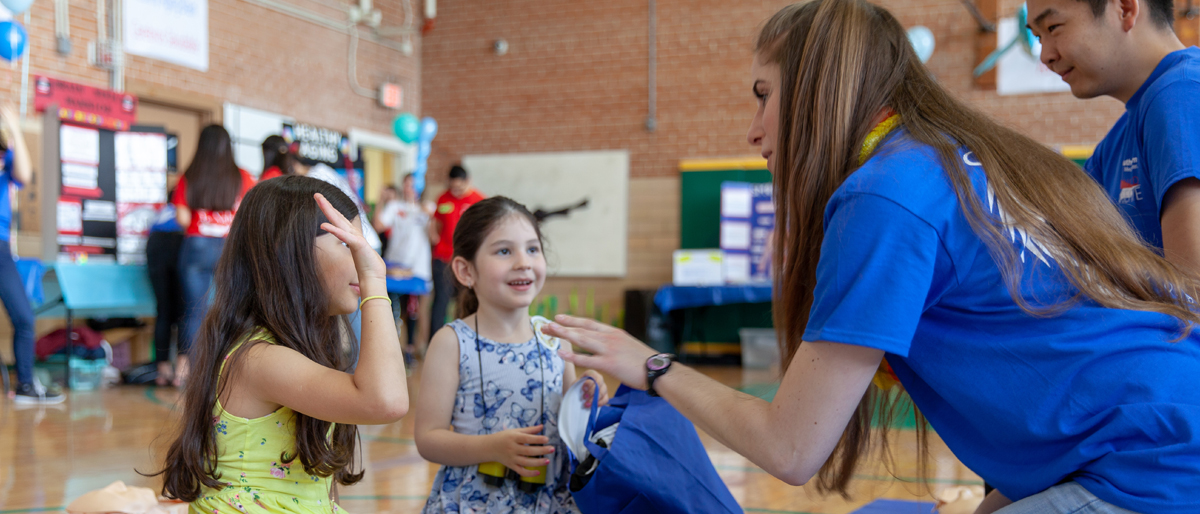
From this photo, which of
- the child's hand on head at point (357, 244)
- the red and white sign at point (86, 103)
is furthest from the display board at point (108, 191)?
the child's hand on head at point (357, 244)

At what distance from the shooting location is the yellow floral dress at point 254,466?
130cm

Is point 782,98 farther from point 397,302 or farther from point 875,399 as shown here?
point 397,302

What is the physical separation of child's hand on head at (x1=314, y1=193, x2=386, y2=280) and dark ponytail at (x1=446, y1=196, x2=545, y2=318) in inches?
24.9

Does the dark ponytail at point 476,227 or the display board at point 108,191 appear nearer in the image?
the dark ponytail at point 476,227

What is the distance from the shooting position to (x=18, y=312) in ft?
13.8

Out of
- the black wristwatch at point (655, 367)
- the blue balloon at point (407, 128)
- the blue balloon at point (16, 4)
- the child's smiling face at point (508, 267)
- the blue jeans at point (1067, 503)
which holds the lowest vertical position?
the blue jeans at point (1067, 503)

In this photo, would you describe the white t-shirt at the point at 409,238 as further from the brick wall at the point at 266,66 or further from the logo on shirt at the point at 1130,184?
the logo on shirt at the point at 1130,184

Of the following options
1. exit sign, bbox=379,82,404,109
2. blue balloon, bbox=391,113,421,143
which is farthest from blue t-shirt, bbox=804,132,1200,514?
exit sign, bbox=379,82,404,109

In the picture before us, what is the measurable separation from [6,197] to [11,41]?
1.19m

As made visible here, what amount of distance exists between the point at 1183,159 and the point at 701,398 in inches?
35.8

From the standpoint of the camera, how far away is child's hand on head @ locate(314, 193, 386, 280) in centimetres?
126

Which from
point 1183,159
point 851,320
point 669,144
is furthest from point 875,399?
point 669,144

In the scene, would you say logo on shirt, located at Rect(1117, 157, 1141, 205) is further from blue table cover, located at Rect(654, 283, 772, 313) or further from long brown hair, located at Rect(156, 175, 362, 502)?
blue table cover, located at Rect(654, 283, 772, 313)

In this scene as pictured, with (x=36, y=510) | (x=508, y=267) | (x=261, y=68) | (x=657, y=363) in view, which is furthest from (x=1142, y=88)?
(x=261, y=68)
